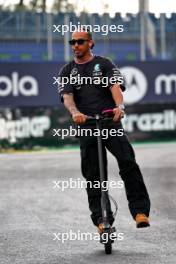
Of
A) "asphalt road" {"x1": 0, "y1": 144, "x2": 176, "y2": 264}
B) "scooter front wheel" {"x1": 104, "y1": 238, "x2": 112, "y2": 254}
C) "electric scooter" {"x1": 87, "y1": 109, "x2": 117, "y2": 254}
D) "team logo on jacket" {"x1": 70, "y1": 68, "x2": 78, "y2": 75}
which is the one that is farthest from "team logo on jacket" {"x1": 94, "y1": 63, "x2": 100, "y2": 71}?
"asphalt road" {"x1": 0, "y1": 144, "x2": 176, "y2": 264}

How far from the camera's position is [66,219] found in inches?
378

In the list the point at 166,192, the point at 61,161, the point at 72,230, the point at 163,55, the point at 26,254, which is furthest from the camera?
the point at 163,55

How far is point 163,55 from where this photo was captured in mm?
22047

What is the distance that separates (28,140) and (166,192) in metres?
9.49

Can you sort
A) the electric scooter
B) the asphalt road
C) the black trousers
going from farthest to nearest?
the black trousers, the electric scooter, the asphalt road

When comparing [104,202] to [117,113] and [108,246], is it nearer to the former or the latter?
[108,246]

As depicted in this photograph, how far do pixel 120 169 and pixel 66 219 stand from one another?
238cm

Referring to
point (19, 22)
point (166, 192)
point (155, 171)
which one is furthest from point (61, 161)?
point (166, 192)

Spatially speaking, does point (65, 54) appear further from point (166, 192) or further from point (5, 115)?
point (166, 192)

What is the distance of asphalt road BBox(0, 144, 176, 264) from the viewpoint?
7.00m

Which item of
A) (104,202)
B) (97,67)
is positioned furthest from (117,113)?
(104,202)

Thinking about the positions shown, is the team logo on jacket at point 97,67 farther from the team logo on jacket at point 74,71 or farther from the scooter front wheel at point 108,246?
the scooter front wheel at point 108,246

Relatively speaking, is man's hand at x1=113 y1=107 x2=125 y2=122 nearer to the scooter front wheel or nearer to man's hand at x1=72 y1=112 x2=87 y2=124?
man's hand at x1=72 y1=112 x2=87 y2=124

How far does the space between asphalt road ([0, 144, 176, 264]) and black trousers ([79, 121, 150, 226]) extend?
1.24ft
